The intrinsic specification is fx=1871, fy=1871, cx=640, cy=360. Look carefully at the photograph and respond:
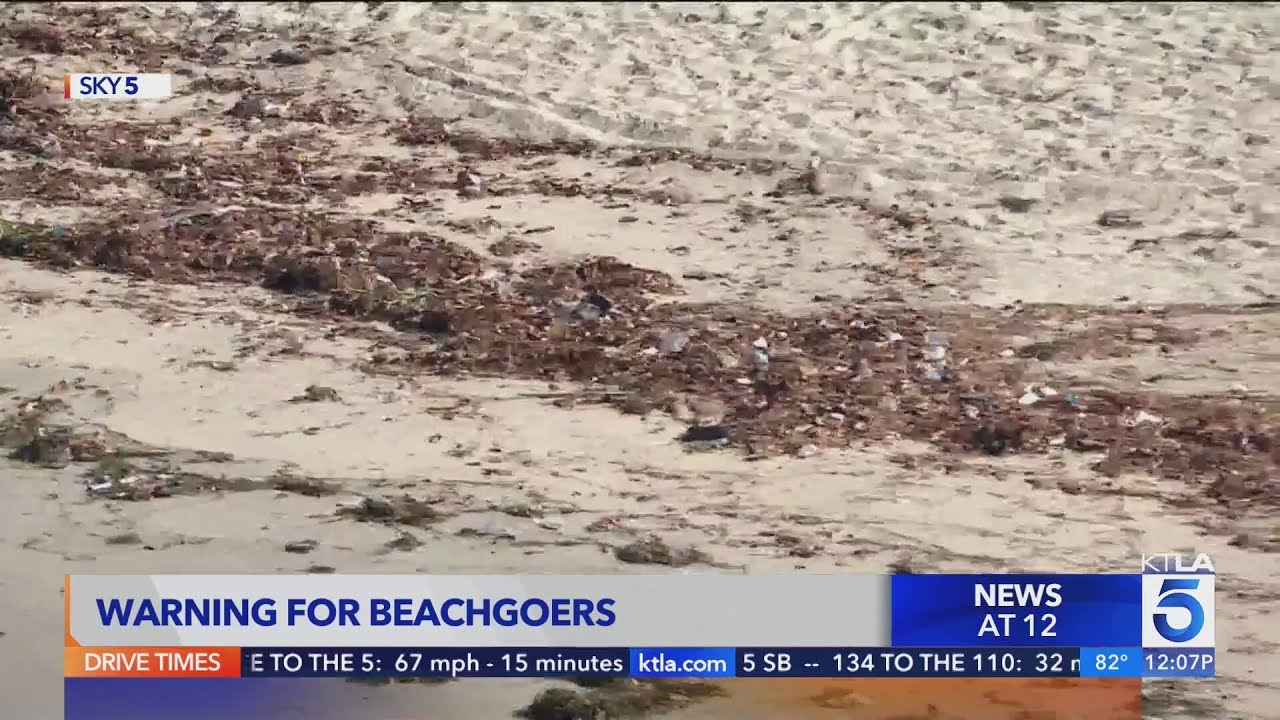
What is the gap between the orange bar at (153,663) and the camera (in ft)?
16.3

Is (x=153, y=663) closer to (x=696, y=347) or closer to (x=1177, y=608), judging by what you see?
(x=696, y=347)

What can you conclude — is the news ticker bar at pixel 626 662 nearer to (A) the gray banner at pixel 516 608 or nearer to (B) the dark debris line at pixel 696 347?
(A) the gray banner at pixel 516 608

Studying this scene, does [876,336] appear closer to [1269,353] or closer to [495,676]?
[1269,353]

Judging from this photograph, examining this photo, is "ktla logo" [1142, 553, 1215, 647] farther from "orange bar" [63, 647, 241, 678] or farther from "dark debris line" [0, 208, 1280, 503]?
"orange bar" [63, 647, 241, 678]

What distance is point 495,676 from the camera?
497 cm

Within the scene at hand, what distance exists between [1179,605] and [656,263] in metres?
3.08

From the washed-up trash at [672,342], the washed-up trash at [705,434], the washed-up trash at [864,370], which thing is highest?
the washed-up trash at [672,342]

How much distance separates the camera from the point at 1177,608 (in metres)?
5.11

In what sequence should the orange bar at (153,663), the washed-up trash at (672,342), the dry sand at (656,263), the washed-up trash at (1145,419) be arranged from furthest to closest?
the washed-up trash at (672,342)
the washed-up trash at (1145,419)
the dry sand at (656,263)
the orange bar at (153,663)

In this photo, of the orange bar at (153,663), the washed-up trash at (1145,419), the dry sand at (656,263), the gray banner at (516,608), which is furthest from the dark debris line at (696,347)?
the orange bar at (153,663)

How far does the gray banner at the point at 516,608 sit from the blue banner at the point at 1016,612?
0.08 m

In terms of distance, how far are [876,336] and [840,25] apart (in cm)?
314

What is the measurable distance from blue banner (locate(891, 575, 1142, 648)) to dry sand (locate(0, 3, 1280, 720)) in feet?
0.55

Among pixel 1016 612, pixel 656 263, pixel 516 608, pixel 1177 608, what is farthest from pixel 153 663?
pixel 656 263
